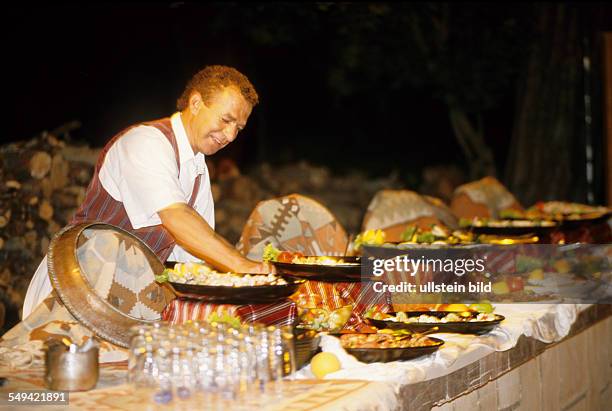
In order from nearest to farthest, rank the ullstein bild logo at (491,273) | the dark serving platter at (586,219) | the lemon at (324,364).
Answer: the lemon at (324,364), the ullstein bild logo at (491,273), the dark serving platter at (586,219)

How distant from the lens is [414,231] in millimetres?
4102

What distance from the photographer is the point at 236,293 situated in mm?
2498

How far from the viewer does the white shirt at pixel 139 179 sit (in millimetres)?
2982

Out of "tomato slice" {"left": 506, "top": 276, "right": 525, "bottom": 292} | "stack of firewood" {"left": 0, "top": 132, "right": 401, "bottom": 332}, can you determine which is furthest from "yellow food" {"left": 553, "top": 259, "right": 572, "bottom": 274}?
"stack of firewood" {"left": 0, "top": 132, "right": 401, "bottom": 332}

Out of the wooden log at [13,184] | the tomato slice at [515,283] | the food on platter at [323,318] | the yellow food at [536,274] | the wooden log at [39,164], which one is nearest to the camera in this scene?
the food on platter at [323,318]

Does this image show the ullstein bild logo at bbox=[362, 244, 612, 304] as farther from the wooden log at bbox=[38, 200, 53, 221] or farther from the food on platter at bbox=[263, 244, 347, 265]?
the wooden log at bbox=[38, 200, 53, 221]

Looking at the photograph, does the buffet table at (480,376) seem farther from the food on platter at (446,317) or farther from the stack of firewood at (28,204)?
the stack of firewood at (28,204)

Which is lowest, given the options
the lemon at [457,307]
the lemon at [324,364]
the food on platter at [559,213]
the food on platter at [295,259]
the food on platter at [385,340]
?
the lemon at [324,364]

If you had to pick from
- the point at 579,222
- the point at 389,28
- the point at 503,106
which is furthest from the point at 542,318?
the point at 503,106

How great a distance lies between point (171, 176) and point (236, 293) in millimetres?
677

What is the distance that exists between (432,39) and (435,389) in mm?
8573

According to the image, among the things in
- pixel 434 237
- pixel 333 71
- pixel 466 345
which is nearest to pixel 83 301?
pixel 466 345

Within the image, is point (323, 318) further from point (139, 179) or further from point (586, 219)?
point (586, 219)

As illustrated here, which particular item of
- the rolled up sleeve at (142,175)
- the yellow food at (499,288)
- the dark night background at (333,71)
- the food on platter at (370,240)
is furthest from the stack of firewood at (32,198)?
the yellow food at (499,288)
